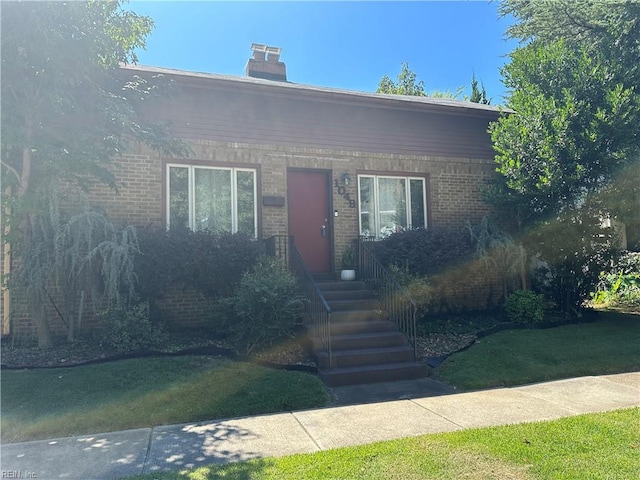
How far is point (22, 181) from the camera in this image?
20.4 ft

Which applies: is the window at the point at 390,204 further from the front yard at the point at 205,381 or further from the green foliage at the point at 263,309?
the green foliage at the point at 263,309

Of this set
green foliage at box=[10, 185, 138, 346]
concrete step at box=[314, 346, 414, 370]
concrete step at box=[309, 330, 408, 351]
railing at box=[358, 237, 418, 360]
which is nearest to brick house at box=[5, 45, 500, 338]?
railing at box=[358, 237, 418, 360]

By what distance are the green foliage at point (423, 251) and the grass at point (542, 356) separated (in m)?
1.60

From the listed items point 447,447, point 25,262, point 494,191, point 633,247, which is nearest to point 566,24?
point 494,191

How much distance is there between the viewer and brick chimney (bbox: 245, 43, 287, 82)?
11.2 m

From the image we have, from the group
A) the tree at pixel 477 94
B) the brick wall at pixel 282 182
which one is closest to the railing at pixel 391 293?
the brick wall at pixel 282 182

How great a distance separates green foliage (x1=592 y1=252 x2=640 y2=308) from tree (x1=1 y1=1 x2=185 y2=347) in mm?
10793

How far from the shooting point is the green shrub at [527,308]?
8.72 metres

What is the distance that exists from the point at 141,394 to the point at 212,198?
428cm

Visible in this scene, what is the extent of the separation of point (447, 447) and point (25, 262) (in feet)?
19.4

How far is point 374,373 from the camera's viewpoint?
19.8 feet

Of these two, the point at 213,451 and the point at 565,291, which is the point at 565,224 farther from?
the point at 213,451

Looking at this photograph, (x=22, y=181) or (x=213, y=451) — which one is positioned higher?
(x=22, y=181)

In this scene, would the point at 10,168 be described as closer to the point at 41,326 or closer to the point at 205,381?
the point at 41,326
